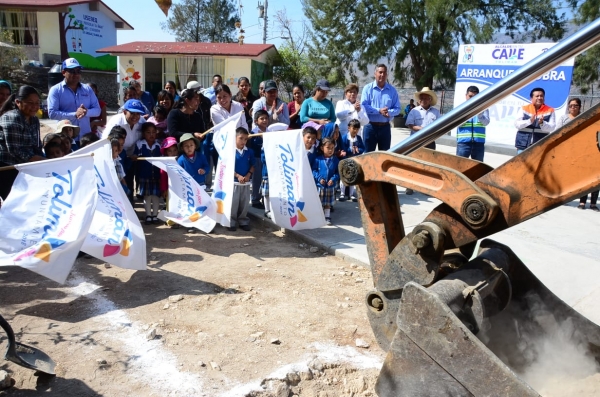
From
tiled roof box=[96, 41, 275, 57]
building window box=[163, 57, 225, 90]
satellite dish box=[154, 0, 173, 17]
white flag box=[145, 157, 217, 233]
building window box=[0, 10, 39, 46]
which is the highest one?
building window box=[0, 10, 39, 46]

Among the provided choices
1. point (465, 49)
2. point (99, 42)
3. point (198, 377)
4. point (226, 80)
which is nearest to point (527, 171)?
point (198, 377)

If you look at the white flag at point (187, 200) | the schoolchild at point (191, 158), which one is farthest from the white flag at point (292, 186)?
the schoolchild at point (191, 158)

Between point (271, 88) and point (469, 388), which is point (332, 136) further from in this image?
point (469, 388)

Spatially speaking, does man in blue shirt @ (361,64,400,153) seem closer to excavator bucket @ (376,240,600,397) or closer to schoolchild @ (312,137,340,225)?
schoolchild @ (312,137,340,225)

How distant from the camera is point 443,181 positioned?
2.46m

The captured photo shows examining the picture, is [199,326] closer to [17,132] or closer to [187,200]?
[187,200]

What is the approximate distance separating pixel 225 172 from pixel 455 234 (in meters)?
3.99

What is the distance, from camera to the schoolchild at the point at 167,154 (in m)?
6.44

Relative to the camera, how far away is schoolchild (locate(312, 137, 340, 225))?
22.0 ft

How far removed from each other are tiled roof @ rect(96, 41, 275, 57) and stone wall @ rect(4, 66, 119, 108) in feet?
9.02

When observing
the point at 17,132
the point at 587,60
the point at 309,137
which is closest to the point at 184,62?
the point at 587,60

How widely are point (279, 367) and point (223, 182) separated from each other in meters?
3.12

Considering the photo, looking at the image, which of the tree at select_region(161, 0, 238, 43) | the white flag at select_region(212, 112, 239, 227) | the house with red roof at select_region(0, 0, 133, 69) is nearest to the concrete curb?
the white flag at select_region(212, 112, 239, 227)

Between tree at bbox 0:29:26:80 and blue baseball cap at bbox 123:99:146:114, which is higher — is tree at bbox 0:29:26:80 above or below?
above
